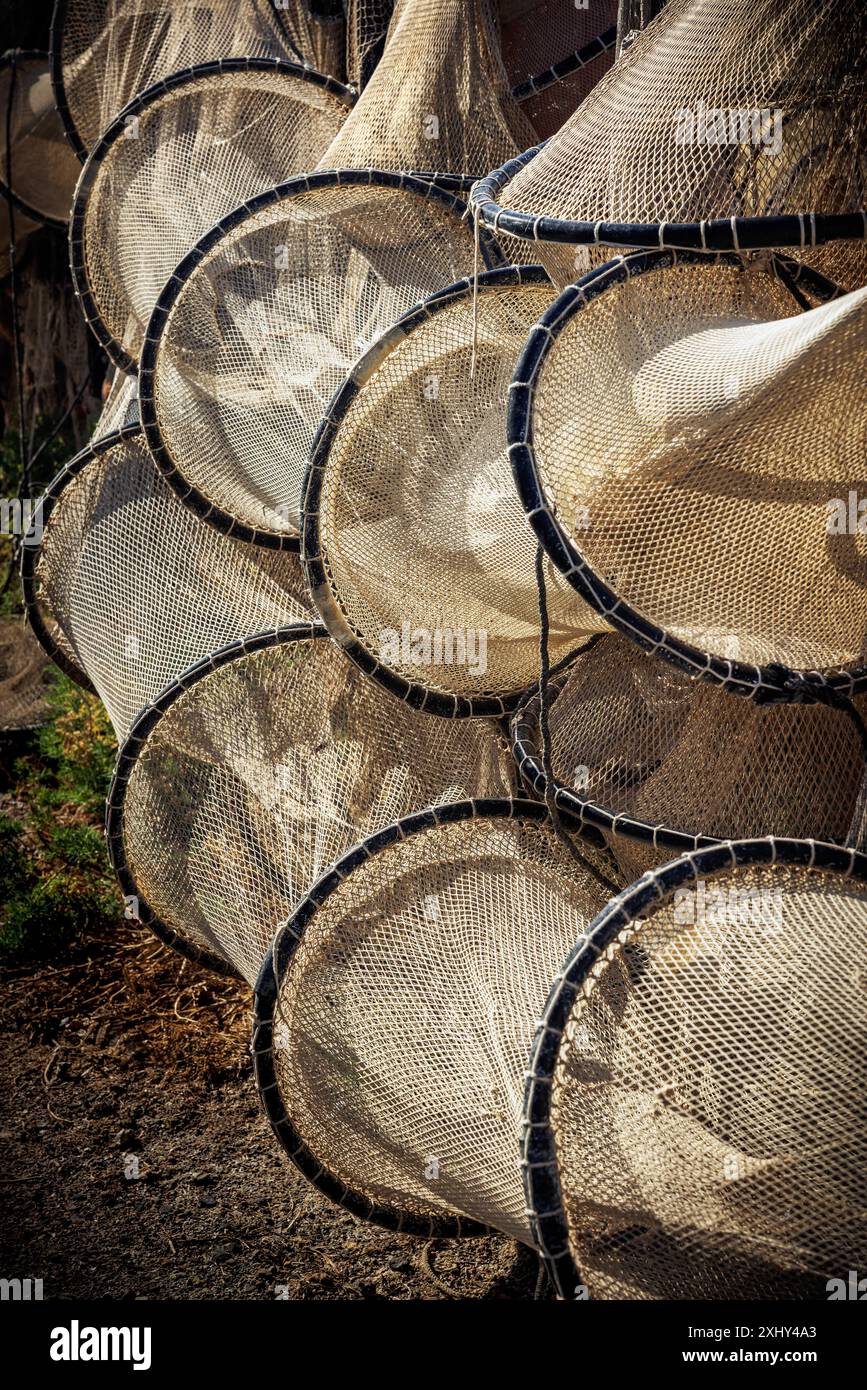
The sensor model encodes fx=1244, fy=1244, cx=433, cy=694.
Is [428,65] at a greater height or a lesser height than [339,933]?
greater

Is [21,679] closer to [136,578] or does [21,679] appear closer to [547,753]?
[136,578]

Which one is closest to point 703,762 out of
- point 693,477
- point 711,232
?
point 693,477

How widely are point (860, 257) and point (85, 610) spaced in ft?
8.52

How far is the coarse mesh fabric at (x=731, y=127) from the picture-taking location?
2176 mm

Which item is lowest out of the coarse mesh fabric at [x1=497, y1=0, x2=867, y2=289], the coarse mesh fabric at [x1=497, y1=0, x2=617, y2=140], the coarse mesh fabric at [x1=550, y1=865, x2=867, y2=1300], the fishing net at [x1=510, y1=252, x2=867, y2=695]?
the coarse mesh fabric at [x1=550, y1=865, x2=867, y2=1300]

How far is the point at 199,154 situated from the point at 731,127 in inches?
98.7

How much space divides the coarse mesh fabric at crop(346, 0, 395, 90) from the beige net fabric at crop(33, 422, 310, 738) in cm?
149

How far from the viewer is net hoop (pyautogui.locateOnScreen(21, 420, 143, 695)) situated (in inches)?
162

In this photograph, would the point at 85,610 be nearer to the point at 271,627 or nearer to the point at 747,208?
the point at 271,627

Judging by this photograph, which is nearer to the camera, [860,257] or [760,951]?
[760,951]

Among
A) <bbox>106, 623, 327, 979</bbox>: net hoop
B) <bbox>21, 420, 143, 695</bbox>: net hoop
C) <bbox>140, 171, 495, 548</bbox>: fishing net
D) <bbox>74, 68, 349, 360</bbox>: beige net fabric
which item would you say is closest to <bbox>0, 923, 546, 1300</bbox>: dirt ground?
<bbox>106, 623, 327, 979</bbox>: net hoop

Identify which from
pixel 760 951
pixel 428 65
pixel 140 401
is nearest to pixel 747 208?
pixel 760 951

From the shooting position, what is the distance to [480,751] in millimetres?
3131

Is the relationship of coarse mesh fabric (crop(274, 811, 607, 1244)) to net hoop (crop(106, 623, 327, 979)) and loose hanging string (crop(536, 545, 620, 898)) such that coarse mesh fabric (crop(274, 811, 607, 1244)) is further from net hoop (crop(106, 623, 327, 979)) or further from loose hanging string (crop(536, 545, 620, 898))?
net hoop (crop(106, 623, 327, 979))
